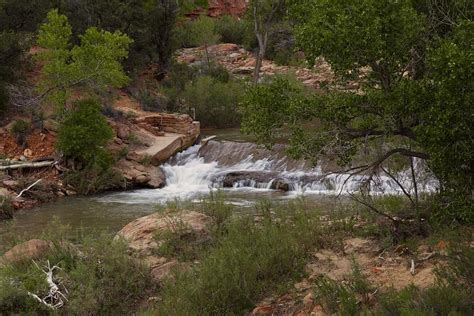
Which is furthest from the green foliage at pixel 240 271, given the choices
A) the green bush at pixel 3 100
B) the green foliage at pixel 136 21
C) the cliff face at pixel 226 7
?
the cliff face at pixel 226 7

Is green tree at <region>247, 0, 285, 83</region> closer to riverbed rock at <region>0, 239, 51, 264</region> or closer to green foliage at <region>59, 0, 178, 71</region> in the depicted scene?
green foliage at <region>59, 0, 178, 71</region>

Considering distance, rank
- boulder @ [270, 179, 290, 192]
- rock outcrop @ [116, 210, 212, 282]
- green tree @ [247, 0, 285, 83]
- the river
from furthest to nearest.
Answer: green tree @ [247, 0, 285, 83] < boulder @ [270, 179, 290, 192] < the river < rock outcrop @ [116, 210, 212, 282]

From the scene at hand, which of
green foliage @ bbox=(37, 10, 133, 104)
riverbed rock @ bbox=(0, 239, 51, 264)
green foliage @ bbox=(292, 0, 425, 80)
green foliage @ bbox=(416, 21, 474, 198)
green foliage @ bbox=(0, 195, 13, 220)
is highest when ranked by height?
green foliage @ bbox=(37, 10, 133, 104)

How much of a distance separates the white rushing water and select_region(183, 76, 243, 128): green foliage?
6.91 meters

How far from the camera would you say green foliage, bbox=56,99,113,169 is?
18.1 m

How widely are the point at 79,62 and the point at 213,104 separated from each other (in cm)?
991

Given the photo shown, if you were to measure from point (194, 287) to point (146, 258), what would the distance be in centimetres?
172

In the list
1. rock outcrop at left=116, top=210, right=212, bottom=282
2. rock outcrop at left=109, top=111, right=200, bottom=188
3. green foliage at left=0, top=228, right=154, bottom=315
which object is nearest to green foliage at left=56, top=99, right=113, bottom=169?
rock outcrop at left=109, top=111, right=200, bottom=188

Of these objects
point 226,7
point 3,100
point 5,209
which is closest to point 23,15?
point 3,100

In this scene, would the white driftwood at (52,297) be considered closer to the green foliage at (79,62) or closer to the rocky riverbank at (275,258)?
the rocky riverbank at (275,258)

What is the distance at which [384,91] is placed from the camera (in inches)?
261

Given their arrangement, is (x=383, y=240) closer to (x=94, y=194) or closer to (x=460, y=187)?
(x=460, y=187)

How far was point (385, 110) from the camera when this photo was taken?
6496 mm

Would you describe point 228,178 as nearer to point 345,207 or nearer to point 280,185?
point 280,185
